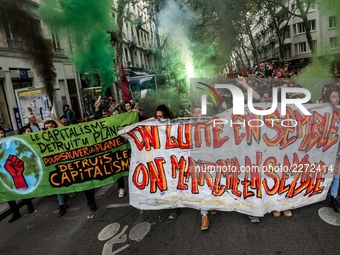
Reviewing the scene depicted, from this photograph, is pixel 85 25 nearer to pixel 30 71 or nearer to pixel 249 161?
pixel 30 71

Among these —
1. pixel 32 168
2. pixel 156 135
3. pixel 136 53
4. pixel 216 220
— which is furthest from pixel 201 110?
pixel 136 53

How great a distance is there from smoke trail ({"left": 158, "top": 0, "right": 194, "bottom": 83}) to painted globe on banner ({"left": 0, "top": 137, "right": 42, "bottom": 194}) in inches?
676

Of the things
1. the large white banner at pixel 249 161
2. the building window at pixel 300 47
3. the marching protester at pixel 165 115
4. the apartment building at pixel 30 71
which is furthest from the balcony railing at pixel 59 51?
the building window at pixel 300 47

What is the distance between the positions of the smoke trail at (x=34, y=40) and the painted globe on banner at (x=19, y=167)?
5.72 metres

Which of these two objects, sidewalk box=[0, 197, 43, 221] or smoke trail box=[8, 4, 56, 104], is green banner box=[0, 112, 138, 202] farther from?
smoke trail box=[8, 4, 56, 104]

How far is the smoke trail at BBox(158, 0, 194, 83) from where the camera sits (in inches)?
929

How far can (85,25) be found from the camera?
394 inches

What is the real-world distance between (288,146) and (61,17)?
28.4 feet

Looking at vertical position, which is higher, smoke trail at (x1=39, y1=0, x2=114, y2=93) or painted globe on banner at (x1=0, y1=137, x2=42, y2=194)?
smoke trail at (x1=39, y1=0, x2=114, y2=93)

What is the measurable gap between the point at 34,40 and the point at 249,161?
8.96 metres

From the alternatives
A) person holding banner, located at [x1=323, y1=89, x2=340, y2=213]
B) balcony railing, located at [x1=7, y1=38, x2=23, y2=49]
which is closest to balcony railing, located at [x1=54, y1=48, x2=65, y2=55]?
balcony railing, located at [x1=7, y1=38, x2=23, y2=49]

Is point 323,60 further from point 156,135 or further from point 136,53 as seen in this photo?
point 136,53

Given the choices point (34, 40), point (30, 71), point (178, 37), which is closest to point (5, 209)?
point (34, 40)

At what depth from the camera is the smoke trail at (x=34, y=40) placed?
862 centimetres
